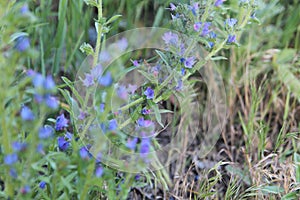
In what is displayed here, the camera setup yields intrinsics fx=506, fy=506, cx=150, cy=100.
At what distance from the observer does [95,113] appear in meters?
1.25

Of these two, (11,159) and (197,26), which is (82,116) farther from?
(197,26)

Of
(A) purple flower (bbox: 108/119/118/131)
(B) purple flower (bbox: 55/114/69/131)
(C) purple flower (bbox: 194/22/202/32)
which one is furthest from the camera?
(C) purple flower (bbox: 194/22/202/32)

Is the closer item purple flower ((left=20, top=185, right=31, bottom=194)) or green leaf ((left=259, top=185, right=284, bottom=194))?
purple flower ((left=20, top=185, right=31, bottom=194))

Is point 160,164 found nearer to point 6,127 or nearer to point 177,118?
point 177,118

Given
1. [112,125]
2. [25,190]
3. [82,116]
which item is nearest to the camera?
[25,190]

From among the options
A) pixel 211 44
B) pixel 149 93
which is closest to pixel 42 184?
pixel 149 93

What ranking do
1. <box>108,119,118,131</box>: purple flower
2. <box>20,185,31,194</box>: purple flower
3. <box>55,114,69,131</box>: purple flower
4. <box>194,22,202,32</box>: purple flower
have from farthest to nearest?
<box>194,22,202,32</box>: purple flower, <box>55,114,69,131</box>: purple flower, <box>108,119,118,131</box>: purple flower, <box>20,185,31,194</box>: purple flower

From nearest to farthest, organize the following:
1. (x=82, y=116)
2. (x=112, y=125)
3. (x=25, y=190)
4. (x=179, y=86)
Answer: (x=25, y=190) < (x=112, y=125) < (x=82, y=116) < (x=179, y=86)

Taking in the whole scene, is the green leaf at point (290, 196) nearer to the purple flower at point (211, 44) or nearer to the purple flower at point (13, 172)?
the purple flower at point (211, 44)

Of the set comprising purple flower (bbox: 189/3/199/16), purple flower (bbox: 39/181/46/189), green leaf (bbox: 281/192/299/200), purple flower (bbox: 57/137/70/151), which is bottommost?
green leaf (bbox: 281/192/299/200)

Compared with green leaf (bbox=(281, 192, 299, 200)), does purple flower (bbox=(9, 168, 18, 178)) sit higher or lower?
higher

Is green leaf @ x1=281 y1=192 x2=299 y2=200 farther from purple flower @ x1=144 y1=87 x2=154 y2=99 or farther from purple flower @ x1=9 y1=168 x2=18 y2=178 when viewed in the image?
purple flower @ x1=9 y1=168 x2=18 y2=178

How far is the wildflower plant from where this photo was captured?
1.04m

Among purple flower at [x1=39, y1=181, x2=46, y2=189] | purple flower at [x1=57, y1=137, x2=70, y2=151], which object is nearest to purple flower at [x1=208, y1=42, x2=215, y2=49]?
purple flower at [x1=57, y1=137, x2=70, y2=151]
